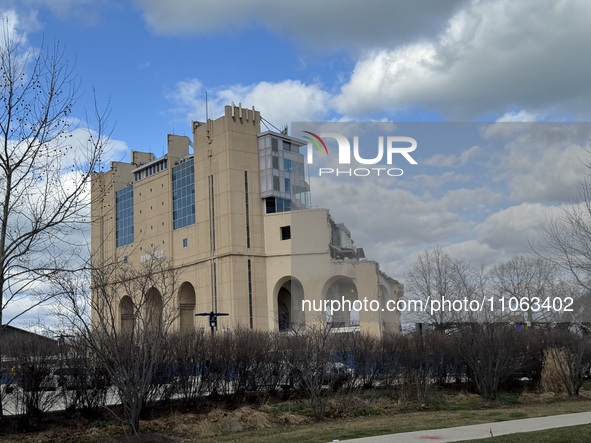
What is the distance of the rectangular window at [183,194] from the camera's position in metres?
81.6

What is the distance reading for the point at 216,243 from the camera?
76.8 metres

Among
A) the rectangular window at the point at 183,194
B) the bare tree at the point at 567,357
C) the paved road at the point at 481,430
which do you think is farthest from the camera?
the rectangular window at the point at 183,194

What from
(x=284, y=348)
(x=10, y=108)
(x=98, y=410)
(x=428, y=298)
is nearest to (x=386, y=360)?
(x=284, y=348)

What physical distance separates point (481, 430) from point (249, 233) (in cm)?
6174

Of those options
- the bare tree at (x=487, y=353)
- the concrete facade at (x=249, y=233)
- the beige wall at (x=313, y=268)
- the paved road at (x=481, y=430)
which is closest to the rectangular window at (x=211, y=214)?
the concrete facade at (x=249, y=233)

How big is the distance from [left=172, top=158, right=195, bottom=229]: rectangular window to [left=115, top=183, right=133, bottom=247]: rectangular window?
31.3 ft

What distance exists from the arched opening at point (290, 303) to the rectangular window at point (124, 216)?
21647 millimetres

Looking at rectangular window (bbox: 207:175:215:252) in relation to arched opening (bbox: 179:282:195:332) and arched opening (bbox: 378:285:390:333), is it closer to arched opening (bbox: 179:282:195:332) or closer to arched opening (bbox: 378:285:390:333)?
arched opening (bbox: 179:282:195:332)

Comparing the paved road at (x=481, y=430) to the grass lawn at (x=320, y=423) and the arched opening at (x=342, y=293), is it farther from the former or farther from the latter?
the arched opening at (x=342, y=293)

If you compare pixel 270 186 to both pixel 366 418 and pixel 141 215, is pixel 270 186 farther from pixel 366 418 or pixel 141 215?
pixel 366 418

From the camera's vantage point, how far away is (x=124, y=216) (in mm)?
92750

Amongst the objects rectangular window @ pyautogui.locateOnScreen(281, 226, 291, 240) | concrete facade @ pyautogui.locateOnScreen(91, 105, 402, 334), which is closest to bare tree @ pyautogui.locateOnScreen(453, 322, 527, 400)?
concrete facade @ pyautogui.locateOnScreen(91, 105, 402, 334)

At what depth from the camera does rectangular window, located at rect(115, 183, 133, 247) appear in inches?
3600

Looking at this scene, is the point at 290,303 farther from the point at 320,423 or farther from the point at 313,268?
the point at 320,423
